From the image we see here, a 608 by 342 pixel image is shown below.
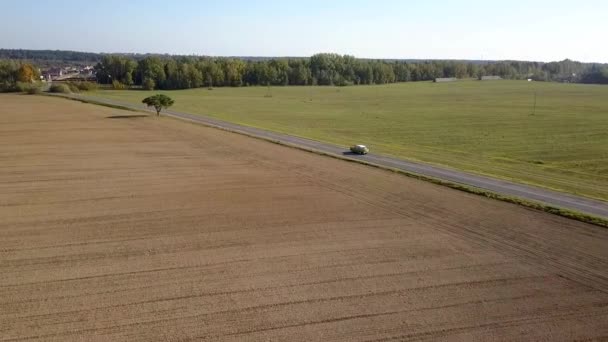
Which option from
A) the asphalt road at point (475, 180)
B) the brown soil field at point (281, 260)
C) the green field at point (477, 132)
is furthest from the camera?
the green field at point (477, 132)

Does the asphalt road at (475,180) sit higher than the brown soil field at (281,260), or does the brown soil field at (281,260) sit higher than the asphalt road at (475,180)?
the asphalt road at (475,180)

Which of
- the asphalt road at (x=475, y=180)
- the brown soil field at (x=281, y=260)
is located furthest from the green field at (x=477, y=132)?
the brown soil field at (x=281, y=260)

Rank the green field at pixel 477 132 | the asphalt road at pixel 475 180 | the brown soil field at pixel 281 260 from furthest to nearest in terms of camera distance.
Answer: the green field at pixel 477 132
the asphalt road at pixel 475 180
the brown soil field at pixel 281 260

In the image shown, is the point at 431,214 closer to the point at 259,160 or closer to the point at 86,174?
the point at 259,160

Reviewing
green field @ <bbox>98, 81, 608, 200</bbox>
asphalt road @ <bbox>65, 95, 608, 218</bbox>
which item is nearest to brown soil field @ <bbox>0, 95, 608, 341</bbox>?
asphalt road @ <bbox>65, 95, 608, 218</bbox>

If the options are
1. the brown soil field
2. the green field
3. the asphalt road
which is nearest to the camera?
the brown soil field

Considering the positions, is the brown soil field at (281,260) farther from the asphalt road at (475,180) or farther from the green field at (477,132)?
the green field at (477,132)

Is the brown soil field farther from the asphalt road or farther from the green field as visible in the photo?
the green field

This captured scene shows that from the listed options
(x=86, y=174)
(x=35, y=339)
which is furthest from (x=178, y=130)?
(x=35, y=339)
